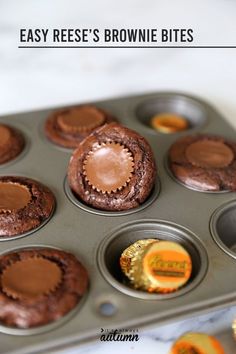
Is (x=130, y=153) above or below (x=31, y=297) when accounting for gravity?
above

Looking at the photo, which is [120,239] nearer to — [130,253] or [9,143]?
[130,253]

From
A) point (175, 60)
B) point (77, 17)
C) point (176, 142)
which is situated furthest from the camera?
point (175, 60)

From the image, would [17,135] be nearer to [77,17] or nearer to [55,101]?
[55,101]

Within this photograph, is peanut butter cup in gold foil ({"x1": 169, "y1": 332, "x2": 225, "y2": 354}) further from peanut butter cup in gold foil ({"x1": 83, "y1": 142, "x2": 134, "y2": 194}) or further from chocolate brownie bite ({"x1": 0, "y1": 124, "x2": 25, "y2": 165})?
chocolate brownie bite ({"x1": 0, "y1": 124, "x2": 25, "y2": 165})

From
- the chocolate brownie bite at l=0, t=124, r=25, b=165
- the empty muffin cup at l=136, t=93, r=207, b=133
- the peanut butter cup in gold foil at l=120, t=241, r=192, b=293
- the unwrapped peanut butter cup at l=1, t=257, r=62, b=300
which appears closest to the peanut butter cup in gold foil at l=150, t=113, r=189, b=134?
the empty muffin cup at l=136, t=93, r=207, b=133

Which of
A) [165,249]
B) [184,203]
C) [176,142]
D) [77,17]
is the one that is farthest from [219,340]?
[77,17]

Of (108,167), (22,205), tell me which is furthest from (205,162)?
(22,205)

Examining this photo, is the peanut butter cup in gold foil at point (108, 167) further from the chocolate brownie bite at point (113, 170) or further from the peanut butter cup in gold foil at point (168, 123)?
the peanut butter cup in gold foil at point (168, 123)
